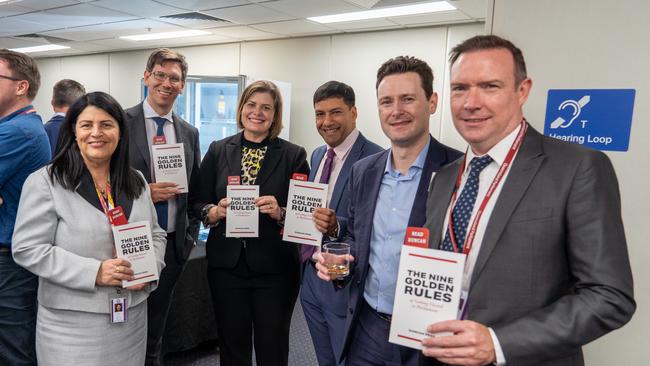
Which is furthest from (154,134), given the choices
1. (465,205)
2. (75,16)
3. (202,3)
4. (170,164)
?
(75,16)

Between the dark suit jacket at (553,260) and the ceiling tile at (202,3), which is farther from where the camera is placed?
the ceiling tile at (202,3)

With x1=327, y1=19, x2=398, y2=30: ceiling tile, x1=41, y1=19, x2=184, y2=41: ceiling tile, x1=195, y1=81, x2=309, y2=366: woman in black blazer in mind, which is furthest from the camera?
x1=41, y1=19, x2=184, y2=41: ceiling tile

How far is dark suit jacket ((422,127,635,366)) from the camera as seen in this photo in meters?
1.01

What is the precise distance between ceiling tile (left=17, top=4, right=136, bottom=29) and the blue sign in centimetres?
501

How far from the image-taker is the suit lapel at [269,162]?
7.58ft

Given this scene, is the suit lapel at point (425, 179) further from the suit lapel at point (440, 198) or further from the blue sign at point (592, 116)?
the blue sign at point (592, 116)

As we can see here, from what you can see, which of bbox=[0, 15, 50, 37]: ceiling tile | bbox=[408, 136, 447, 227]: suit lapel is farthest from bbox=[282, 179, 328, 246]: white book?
bbox=[0, 15, 50, 37]: ceiling tile

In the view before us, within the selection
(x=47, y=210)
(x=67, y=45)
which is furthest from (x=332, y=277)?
(x=67, y=45)

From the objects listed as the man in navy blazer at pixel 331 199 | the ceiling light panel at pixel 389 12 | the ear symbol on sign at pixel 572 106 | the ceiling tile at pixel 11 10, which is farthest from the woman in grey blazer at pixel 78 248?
the ceiling tile at pixel 11 10

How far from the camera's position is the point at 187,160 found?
2598mm

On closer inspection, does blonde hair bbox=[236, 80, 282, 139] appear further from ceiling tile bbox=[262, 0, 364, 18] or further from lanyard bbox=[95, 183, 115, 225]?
ceiling tile bbox=[262, 0, 364, 18]

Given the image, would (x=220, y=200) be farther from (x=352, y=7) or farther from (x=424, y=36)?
(x=424, y=36)

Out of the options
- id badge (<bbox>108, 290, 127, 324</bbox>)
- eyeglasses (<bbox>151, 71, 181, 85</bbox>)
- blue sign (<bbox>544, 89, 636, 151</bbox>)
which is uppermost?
eyeglasses (<bbox>151, 71, 181, 85</bbox>)

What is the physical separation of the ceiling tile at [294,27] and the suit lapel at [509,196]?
466 cm
